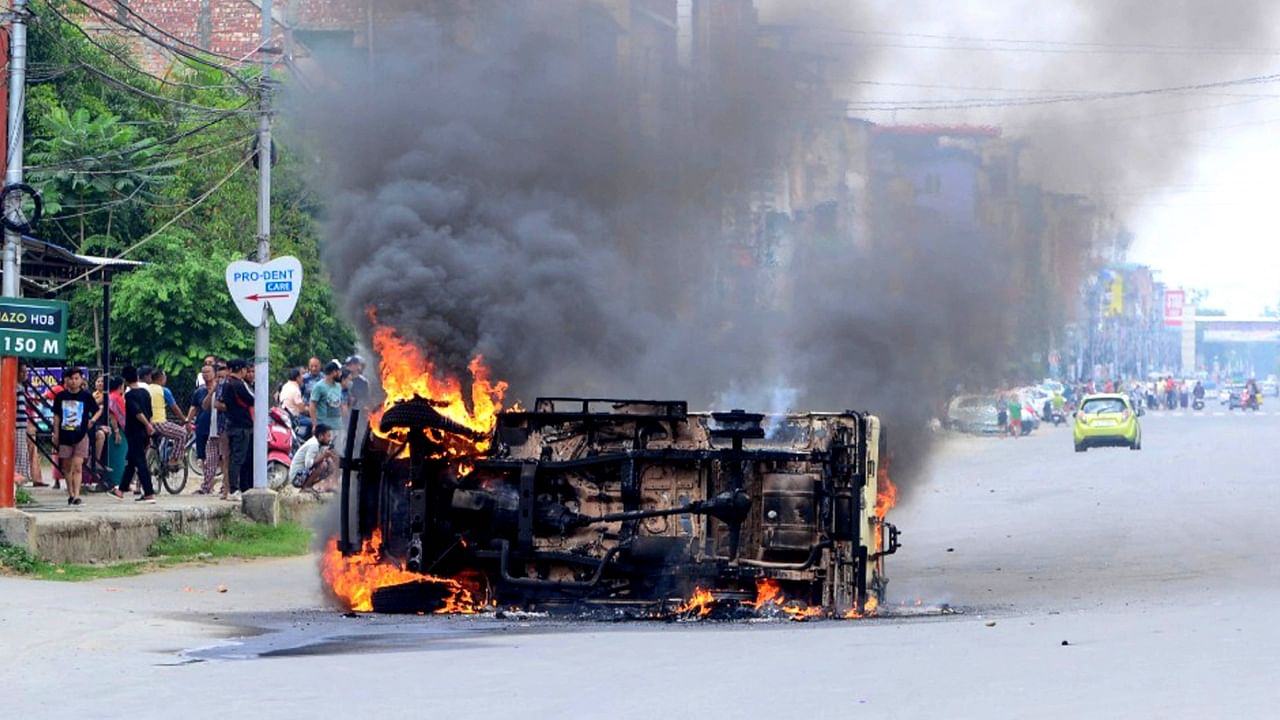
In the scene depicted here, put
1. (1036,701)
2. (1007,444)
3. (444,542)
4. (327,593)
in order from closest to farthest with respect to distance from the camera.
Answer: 1. (1036,701)
2. (444,542)
3. (327,593)
4. (1007,444)

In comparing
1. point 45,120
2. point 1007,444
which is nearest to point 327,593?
point 45,120

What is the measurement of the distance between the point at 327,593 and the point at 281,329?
1771 centimetres

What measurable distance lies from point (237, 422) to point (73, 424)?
2.88 meters

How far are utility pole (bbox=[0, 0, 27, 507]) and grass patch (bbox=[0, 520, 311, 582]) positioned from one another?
0.80 m

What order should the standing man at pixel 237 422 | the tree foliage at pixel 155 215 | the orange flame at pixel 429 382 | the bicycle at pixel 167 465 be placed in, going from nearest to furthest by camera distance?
the orange flame at pixel 429 382, the standing man at pixel 237 422, the bicycle at pixel 167 465, the tree foliage at pixel 155 215

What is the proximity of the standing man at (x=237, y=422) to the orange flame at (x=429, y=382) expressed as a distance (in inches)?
267

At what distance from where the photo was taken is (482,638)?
1039 centimetres

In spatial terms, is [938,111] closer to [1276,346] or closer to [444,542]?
[444,542]

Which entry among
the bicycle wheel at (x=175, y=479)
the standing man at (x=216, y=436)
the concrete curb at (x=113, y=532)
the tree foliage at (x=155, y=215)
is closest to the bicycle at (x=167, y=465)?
the bicycle wheel at (x=175, y=479)

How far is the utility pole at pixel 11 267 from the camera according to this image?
14.7 metres

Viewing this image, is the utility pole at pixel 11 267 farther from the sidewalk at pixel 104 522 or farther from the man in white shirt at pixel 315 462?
the man in white shirt at pixel 315 462

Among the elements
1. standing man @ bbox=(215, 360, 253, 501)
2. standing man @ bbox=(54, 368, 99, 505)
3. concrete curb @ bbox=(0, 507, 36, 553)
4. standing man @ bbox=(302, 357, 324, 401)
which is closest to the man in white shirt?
standing man @ bbox=(215, 360, 253, 501)

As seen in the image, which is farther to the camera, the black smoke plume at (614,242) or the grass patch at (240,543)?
the grass patch at (240,543)

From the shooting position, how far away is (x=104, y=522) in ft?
51.3
